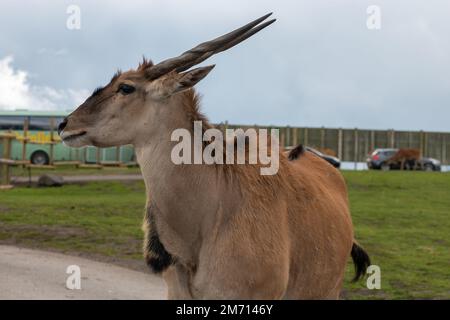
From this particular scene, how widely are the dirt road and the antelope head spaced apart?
222 inches

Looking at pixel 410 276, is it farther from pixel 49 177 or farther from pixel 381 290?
pixel 49 177

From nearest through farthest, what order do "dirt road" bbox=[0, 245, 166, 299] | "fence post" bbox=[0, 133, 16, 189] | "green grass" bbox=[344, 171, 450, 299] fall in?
"dirt road" bbox=[0, 245, 166, 299] < "green grass" bbox=[344, 171, 450, 299] < "fence post" bbox=[0, 133, 16, 189]

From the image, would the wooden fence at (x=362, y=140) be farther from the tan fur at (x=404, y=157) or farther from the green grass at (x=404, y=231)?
the green grass at (x=404, y=231)

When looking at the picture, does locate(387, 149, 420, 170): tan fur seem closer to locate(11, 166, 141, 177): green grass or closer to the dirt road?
locate(11, 166, 141, 177): green grass

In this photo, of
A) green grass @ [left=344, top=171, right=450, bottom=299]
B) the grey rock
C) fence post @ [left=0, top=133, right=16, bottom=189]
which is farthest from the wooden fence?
fence post @ [left=0, top=133, right=16, bottom=189]

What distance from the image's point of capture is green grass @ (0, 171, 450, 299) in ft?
48.3

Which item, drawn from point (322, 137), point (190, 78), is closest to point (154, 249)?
point (190, 78)

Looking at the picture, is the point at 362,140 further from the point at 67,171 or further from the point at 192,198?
the point at 192,198

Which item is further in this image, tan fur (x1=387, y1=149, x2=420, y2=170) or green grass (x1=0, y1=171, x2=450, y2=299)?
tan fur (x1=387, y1=149, x2=420, y2=170)

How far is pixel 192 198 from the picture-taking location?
19.5ft

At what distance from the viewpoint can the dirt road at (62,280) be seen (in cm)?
1158

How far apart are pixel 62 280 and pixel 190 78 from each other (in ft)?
25.0

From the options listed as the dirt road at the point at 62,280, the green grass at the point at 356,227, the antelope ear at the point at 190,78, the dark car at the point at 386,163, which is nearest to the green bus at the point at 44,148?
the green grass at the point at 356,227

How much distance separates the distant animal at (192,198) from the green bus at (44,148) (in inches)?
1649
